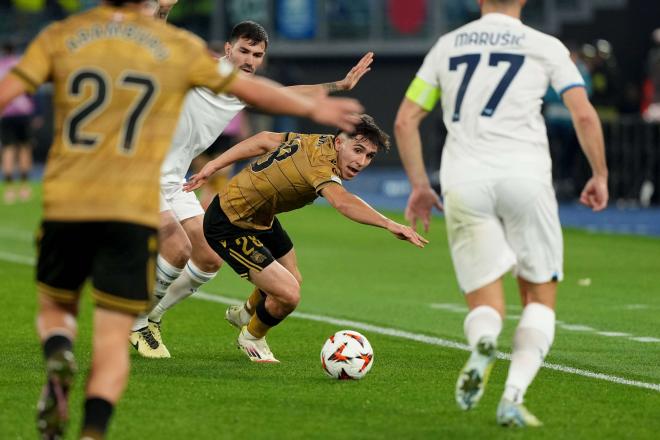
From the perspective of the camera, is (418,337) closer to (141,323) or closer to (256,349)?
(256,349)

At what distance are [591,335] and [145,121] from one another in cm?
626

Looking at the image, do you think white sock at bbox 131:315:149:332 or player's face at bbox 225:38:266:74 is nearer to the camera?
white sock at bbox 131:315:149:332

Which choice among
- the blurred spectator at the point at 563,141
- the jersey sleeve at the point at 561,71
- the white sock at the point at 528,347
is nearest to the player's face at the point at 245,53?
the jersey sleeve at the point at 561,71

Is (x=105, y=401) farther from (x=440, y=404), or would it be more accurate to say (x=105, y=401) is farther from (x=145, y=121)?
(x=440, y=404)

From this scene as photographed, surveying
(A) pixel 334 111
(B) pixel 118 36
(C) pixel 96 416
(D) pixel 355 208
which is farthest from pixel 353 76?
(C) pixel 96 416

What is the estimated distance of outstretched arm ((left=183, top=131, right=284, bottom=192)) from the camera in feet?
33.1

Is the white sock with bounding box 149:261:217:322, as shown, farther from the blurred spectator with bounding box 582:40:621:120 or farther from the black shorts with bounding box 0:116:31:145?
the black shorts with bounding box 0:116:31:145

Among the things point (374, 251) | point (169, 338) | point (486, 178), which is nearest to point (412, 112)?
point (486, 178)

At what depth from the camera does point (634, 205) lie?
26.2m

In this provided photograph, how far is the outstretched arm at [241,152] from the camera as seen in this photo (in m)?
10.1

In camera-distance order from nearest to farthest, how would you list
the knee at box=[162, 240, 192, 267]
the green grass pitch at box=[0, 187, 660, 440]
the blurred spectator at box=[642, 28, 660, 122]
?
1. the green grass pitch at box=[0, 187, 660, 440]
2. the knee at box=[162, 240, 192, 267]
3. the blurred spectator at box=[642, 28, 660, 122]

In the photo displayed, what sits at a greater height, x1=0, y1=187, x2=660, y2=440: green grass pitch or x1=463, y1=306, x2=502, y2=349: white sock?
x1=463, y1=306, x2=502, y2=349: white sock

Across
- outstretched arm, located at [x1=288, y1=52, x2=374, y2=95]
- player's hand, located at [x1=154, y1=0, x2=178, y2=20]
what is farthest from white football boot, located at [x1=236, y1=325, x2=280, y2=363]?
player's hand, located at [x1=154, y1=0, x2=178, y2=20]

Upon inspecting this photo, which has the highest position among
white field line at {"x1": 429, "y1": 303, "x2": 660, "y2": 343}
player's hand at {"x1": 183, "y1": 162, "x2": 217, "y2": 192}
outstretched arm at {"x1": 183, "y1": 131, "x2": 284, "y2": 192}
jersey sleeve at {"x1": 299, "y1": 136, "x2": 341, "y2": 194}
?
jersey sleeve at {"x1": 299, "y1": 136, "x2": 341, "y2": 194}
